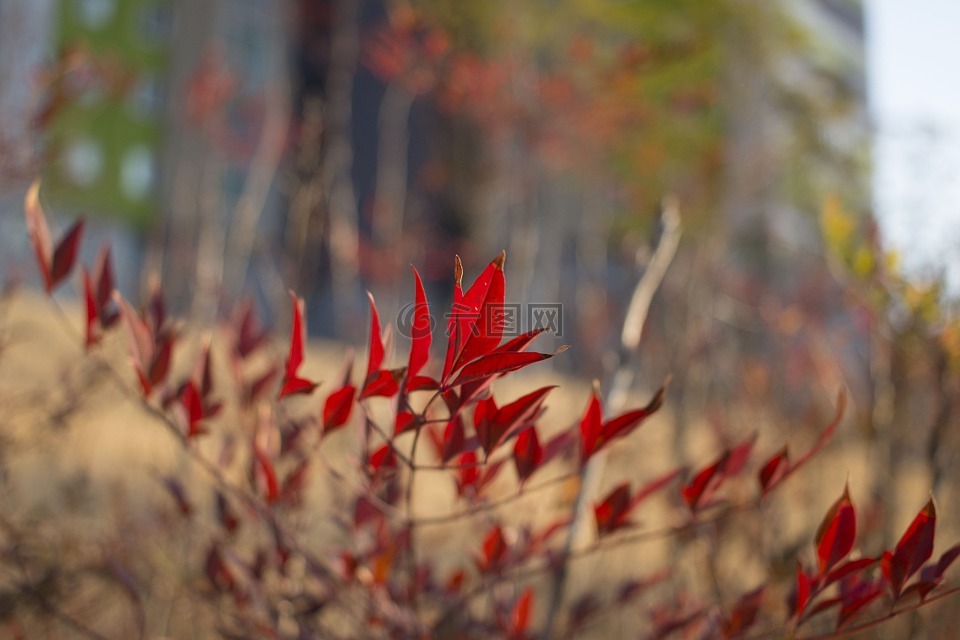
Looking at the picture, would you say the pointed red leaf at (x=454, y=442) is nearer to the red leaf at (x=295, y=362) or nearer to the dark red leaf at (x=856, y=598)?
the red leaf at (x=295, y=362)

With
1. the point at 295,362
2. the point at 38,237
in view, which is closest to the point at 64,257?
the point at 38,237

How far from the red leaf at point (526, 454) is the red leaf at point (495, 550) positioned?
0.64 feet

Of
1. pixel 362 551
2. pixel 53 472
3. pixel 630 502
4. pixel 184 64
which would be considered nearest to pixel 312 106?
pixel 362 551

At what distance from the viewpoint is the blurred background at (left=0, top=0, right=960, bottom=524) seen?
2354mm

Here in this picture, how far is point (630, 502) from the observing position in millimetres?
1031

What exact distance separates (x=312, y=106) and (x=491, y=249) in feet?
16.1

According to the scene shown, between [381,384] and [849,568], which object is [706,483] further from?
[381,384]

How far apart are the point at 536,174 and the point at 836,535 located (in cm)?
474

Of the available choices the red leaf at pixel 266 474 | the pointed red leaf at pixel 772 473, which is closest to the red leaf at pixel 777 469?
the pointed red leaf at pixel 772 473

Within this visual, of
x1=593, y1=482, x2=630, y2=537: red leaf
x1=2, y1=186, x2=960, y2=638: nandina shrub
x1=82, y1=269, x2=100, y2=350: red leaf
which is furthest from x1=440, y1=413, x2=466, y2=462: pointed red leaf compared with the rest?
x1=82, y1=269, x2=100, y2=350: red leaf

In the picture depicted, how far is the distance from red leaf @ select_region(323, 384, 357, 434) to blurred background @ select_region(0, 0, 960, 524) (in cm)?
43

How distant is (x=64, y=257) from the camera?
1033mm

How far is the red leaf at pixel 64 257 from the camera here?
103 centimetres

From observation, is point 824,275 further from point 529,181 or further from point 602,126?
point 529,181
